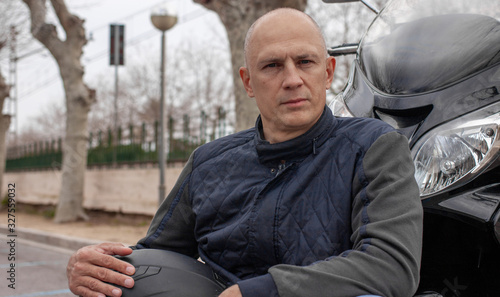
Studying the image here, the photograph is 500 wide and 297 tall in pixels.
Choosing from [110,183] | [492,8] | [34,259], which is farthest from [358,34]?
[492,8]

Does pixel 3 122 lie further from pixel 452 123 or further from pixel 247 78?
pixel 452 123

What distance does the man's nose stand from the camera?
70.6 inches

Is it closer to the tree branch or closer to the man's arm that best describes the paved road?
the man's arm

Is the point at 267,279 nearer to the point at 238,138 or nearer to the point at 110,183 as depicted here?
the point at 238,138

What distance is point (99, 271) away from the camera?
1.73m

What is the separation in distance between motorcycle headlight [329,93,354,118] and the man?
294 mm

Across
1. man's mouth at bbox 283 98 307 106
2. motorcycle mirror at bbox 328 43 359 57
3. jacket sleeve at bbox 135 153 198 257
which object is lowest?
jacket sleeve at bbox 135 153 198 257

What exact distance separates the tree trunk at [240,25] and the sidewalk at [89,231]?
8.88ft

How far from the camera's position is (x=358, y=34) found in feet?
65.1

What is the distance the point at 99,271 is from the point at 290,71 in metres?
0.83

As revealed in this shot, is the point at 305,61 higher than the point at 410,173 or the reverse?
higher

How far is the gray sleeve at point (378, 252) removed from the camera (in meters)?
1.41

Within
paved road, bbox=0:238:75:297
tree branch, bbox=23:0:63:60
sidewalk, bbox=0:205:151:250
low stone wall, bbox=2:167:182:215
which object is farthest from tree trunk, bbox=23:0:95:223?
paved road, bbox=0:238:75:297

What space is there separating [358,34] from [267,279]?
63.0ft
